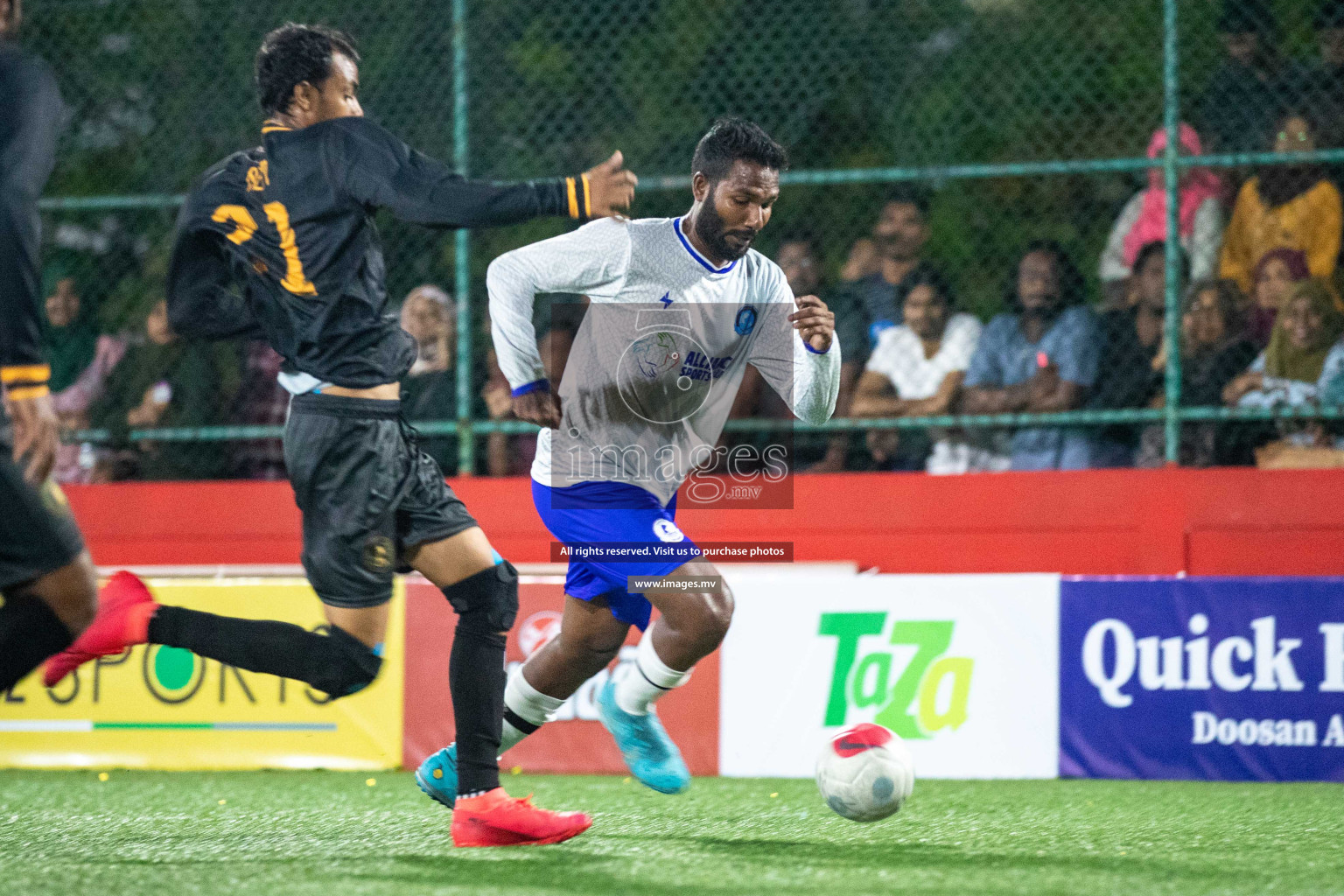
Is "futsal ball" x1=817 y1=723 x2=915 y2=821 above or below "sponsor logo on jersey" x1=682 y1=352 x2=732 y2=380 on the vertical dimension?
below

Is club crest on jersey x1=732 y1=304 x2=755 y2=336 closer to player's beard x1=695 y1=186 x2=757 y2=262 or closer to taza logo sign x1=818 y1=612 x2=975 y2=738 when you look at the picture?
player's beard x1=695 y1=186 x2=757 y2=262

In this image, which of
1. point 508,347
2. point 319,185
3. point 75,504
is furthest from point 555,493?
point 75,504

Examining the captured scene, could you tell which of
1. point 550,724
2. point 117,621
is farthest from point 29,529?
point 550,724

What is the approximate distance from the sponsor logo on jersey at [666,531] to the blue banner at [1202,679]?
7.90 ft

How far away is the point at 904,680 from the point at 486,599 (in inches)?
106

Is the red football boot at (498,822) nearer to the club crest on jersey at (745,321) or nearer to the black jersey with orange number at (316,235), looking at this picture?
the black jersey with orange number at (316,235)

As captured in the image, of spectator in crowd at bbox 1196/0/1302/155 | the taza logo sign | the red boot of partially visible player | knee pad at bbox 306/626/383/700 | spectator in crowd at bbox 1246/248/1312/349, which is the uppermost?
spectator in crowd at bbox 1196/0/1302/155

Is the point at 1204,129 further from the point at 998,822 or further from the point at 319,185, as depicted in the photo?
the point at 319,185

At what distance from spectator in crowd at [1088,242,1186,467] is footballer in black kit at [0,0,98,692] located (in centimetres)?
495

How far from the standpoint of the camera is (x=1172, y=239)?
23.1ft

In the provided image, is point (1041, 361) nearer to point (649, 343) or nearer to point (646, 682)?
point (649, 343)

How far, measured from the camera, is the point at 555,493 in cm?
477

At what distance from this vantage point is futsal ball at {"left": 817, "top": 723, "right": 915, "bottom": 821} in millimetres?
4215

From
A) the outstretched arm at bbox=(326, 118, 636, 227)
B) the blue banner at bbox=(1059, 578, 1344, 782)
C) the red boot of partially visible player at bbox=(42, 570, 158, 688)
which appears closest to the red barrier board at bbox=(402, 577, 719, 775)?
the blue banner at bbox=(1059, 578, 1344, 782)
